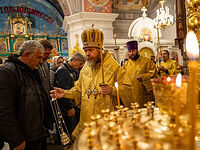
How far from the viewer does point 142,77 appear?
3.10 meters

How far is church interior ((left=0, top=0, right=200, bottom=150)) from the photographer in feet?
1.91

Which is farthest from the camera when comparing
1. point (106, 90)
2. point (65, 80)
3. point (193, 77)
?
point (65, 80)

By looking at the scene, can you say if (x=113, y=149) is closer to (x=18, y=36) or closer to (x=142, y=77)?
(x=142, y=77)

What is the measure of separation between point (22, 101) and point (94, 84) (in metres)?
0.75

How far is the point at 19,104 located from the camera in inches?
64.1

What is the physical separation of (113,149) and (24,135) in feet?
4.38

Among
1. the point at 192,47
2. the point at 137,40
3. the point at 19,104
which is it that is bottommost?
the point at 19,104

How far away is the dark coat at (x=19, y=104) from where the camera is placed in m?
1.49

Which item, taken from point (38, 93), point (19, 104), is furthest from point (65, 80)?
point (19, 104)

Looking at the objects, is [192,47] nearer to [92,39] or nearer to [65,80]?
[92,39]

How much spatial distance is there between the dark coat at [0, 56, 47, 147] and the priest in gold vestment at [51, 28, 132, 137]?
25 centimetres

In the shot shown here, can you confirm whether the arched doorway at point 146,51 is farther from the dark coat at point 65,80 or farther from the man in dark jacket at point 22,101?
the man in dark jacket at point 22,101

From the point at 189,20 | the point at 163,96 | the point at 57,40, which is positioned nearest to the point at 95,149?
the point at 163,96

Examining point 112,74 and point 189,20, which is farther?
point 189,20
